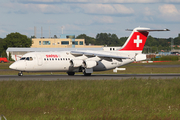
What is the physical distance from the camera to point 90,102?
65.0 ft

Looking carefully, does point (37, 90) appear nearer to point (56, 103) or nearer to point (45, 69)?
point (56, 103)

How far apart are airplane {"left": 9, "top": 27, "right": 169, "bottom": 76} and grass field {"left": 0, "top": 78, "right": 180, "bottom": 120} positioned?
1436 centimetres

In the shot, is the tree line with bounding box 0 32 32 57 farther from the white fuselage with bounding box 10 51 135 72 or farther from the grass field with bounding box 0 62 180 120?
the grass field with bounding box 0 62 180 120

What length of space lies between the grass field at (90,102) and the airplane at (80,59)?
14358 millimetres

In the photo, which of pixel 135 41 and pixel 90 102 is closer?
pixel 90 102

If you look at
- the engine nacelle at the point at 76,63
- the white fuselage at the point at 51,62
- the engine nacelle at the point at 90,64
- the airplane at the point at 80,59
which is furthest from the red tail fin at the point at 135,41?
the engine nacelle at the point at 76,63

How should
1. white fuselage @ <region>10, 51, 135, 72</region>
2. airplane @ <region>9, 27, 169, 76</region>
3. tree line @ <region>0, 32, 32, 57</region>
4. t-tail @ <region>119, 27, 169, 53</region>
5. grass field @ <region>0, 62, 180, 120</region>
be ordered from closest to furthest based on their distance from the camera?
grass field @ <region>0, 62, 180, 120</region>, white fuselage @ <region>10, 51, 135, 72</region>, airplane @ <region>9, 27, 169, 76</region>, t-tail @ <region>119, 27, 169, 53</region>, tree line @ <region>0, 32, 32, 57</region>

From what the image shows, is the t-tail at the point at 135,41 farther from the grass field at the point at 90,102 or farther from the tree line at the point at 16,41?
the tree line at the point at 16,41

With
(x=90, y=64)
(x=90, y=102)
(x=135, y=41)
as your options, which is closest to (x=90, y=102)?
A: (x=90, y=102)

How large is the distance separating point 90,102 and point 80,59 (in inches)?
854

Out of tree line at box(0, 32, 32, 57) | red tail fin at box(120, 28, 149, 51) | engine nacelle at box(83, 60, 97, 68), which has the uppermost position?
tree line at box(0, 32, 32, 57)

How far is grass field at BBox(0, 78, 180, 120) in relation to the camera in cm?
1628

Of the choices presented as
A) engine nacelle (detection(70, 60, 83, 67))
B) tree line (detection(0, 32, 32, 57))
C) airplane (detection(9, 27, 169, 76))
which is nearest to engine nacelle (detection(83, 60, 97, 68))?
airplane (detection(9, 27, 169, 76))

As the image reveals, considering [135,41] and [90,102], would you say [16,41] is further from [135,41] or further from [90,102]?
[90,102]
